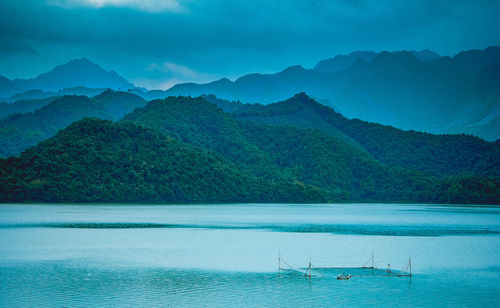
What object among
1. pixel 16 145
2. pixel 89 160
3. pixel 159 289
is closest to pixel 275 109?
pixel 16 145

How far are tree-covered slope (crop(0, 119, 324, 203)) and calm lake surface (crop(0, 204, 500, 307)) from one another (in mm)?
25120

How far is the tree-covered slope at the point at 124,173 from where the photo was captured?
8612 cm

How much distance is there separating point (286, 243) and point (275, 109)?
13029cm

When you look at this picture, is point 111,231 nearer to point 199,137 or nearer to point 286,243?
point 286,243

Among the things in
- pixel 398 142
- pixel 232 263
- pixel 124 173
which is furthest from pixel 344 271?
pixel 398 142

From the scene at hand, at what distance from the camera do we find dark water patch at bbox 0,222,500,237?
54594mm

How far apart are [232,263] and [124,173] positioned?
2482 inches

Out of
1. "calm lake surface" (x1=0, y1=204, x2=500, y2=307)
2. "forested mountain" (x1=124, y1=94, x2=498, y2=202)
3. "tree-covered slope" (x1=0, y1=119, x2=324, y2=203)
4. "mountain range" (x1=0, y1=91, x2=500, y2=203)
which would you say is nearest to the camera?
"calm lake surface" (x1=0, y1=204, x2=500, y2=307)

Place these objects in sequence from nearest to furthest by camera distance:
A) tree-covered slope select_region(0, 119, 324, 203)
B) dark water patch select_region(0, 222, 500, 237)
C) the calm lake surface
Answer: the calm lake surface, dark water patch select_region(0, 222, 500, 237), tree-covered slope select_region(0, 119, 324, 203)

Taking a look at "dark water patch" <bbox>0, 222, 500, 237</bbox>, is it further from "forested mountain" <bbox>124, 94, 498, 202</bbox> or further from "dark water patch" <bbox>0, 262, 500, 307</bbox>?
"forested mountain" <bbox>124, 94, 498, 202</bbox>

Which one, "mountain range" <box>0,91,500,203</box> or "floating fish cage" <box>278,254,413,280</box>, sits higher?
"mountain range" <box>0,91,500,203</box>

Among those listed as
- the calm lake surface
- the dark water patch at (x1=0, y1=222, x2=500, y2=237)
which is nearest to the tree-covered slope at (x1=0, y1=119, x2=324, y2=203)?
the calm lake surface

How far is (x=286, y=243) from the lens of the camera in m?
45.5

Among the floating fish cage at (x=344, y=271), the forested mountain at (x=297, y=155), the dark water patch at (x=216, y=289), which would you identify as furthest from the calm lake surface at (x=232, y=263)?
the forested mountain at (x=297, y=155)
